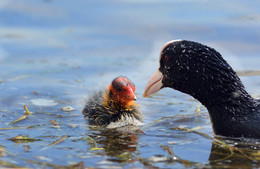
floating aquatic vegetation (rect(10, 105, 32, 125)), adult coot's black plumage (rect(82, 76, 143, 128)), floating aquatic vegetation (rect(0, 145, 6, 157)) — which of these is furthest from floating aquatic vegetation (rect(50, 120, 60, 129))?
floating aquatic vegetation (rect(0, 145, 6, 157))

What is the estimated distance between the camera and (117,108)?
8062mm

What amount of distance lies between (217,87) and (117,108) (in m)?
2.13

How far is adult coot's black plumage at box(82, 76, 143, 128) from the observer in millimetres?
7801

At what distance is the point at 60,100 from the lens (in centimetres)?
908

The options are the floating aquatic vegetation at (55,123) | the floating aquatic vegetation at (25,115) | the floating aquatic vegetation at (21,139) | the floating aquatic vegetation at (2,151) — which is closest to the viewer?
the floating aquatic vegetation at (2,151)

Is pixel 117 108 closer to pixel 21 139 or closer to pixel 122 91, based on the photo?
pixel 122 91

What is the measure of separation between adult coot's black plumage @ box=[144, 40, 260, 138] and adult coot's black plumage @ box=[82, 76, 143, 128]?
4.82ft

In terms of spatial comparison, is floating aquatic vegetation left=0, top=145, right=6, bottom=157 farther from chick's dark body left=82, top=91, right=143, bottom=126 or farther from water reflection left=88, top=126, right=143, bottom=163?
chick's dark body left=82, top=91, right=143, bottom=126

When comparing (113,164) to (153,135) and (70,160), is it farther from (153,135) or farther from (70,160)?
(153,135)

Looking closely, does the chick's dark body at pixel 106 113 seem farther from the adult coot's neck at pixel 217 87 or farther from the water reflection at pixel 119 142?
the adult coot's neck at pixel 217 87

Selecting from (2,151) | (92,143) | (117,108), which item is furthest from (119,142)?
(117,108)

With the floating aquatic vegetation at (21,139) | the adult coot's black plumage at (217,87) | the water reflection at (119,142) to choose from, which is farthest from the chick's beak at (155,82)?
the floating aquatic vegetation at (21,139)

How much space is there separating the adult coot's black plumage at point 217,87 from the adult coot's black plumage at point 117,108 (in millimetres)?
1470

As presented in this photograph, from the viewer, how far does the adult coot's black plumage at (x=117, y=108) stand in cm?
780
